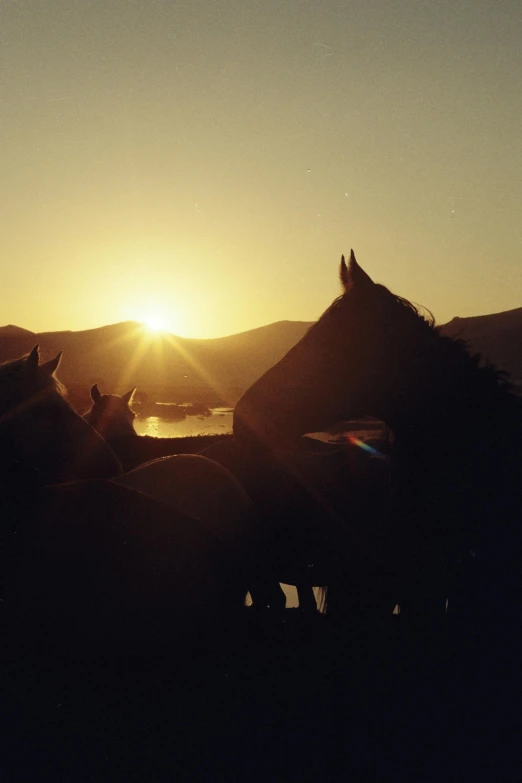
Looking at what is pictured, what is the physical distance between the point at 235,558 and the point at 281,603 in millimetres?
1855

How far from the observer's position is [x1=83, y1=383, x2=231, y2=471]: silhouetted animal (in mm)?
7824

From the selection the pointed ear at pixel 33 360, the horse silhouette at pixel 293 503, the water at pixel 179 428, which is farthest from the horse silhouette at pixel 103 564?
the water at pixel 179 428

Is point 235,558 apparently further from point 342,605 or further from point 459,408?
point 342,605

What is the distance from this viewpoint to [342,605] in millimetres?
3291

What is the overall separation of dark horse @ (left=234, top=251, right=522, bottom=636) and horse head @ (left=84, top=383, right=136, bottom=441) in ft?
18.7

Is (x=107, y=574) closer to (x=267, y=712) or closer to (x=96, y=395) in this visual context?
(x=267, y=712)

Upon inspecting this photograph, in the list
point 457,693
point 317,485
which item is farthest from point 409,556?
point 317,485

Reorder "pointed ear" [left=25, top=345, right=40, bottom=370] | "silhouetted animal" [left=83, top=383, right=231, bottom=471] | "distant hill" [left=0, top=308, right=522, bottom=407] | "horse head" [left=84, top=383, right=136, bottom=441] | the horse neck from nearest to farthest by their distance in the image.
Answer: the horse neck, "pointed ear" [left=25, top=345, right=40, bottom=370], "silhouetted animal" [left=83, top=383, right=231, bottom=471], "horse head" [left=84, top=383, right=136, bottom=441], "distant hill" [left=0, top=308, right=522, bottom=407]

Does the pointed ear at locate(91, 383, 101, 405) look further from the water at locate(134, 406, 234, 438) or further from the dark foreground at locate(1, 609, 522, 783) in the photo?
the dark foreground at locate(1, 609, 522, 783)

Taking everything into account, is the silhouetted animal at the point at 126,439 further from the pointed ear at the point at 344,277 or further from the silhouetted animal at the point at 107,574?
the silhouetted animal at the point at 107,574

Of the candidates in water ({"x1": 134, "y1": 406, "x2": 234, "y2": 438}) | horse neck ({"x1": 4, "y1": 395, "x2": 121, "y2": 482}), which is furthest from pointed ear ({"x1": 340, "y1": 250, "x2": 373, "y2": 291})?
water ({"x1": 134, "y1": 406, "x2": 234, "y2": 438})

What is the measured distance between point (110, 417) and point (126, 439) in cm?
44

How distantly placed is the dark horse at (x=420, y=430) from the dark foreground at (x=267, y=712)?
0.24 metres

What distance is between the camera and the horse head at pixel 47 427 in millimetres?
3980
